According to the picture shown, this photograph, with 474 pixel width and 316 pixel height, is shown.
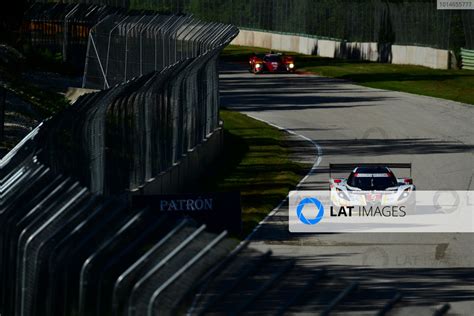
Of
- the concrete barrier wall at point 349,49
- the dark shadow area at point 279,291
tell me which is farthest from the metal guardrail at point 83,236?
the concrete barrier wall at point 349,49

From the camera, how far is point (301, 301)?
664 cm

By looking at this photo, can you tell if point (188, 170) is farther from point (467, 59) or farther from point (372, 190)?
point (467, 59)

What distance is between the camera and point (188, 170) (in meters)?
30.3

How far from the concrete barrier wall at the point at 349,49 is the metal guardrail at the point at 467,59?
0.89 m

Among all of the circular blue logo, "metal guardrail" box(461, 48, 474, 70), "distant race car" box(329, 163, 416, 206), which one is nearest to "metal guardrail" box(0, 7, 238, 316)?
the circular blue logo

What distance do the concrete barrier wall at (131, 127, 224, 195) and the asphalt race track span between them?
7.47ft

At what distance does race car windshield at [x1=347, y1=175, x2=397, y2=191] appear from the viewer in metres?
27.7

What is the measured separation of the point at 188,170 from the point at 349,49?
182ft

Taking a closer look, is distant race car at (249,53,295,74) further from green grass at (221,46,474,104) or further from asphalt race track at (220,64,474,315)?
green grass at (221,46,474,104)

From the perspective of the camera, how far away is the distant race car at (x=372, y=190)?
2750 centimetres

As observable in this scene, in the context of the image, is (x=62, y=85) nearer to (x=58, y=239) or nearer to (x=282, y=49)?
(x=58, y=239)

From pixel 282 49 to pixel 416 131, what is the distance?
48334 millimetres

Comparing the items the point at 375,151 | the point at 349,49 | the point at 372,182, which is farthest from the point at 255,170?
the point at 349,49

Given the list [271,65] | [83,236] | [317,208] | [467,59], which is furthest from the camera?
[467,59]
